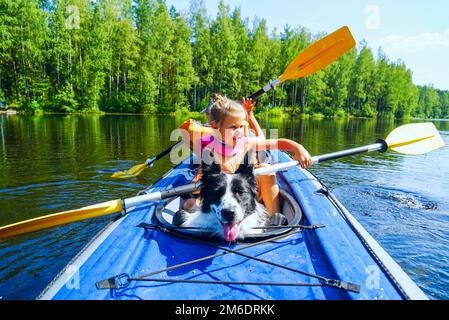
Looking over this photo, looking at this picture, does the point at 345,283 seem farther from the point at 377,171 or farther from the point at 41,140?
the point at 41,140

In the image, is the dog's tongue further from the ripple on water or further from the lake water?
the ripple on water

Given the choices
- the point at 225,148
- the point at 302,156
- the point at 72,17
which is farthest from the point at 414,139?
the point at 72,17

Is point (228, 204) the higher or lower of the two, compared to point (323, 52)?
lower

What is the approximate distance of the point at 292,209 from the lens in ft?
10.8

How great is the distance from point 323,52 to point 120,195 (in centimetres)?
515

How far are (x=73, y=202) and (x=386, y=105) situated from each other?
6027 cm

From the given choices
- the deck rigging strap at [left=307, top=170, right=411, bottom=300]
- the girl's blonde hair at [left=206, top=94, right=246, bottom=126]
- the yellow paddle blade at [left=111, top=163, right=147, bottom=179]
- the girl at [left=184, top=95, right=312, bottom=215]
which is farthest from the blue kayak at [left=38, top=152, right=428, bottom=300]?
the yellow paddle blade at [left=111, top=163, right=147, bottom=179]

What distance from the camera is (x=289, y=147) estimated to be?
125 inches

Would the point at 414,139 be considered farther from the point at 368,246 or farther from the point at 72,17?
the point at 72,17

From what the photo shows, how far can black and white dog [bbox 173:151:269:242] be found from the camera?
88.4 inches

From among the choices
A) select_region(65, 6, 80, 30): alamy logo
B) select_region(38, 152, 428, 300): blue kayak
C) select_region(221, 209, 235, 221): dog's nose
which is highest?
select_region(65, 6, 80, 30): alamy logo

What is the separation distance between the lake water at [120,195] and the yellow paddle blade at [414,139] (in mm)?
1187

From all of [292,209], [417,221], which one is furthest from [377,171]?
[292,209]

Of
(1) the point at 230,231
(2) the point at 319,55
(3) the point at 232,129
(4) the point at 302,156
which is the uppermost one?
(2) the point at 319,55
